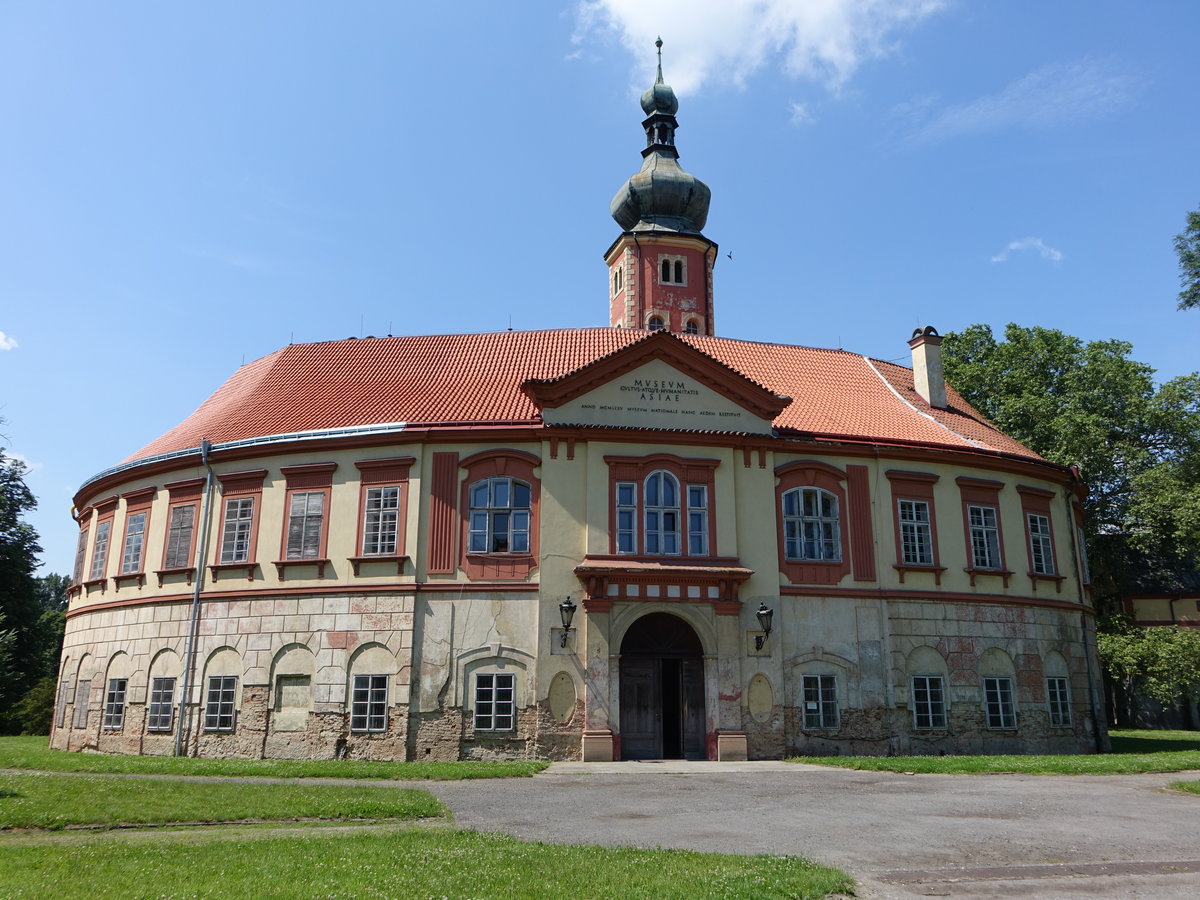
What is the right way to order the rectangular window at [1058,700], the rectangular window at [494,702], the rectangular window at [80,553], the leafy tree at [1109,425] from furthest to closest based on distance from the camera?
the leafy tree at [1109,425]
the rectangular window at [80,553]
the rectangular window at [1058,700]
the rectangular window at [494,702]

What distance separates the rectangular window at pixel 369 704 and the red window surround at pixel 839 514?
9594mm

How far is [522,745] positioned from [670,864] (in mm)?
Result: 12951

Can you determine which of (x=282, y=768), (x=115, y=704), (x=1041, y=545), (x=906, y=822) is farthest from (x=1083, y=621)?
(x=115, y=704)

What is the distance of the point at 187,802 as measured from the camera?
13031 mm

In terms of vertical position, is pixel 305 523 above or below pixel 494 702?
above

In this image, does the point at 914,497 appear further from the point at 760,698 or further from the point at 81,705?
the point at 81,705

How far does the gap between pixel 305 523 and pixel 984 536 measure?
17101 millimetres

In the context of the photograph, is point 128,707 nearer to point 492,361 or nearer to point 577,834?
point 492,361

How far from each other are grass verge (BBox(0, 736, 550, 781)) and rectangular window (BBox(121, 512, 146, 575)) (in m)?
5.68

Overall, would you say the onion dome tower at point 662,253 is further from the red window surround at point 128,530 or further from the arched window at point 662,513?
the red window surround at point 128,530

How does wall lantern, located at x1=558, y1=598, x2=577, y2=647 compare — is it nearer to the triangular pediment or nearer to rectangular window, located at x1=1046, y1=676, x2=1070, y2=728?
the triangular pediment

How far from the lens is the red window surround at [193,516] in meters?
24.7

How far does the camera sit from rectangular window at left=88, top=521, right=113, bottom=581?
2736 centimetres

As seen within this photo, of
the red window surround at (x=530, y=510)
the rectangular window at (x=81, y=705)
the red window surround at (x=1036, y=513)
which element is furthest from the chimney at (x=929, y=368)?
the rectangular window at (x=81, y=705)
